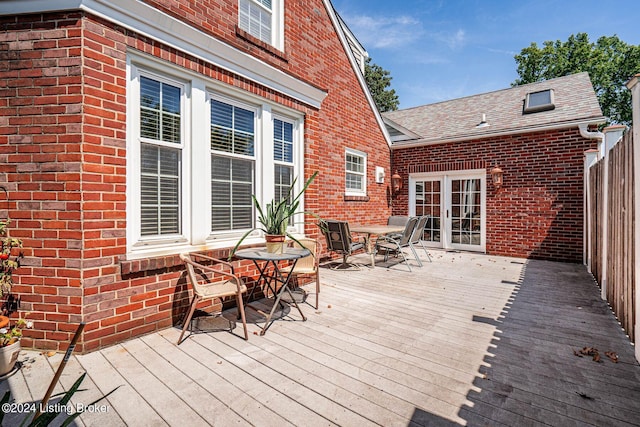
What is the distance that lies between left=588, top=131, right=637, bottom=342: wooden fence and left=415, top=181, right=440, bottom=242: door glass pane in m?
4.81

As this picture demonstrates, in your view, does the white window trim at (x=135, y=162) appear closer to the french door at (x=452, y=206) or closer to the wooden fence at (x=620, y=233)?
the wooden fence at (x=620, y=233)

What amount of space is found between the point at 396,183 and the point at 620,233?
674 cm

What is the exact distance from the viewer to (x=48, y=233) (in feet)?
9.32

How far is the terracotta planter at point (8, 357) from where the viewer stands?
2416mm

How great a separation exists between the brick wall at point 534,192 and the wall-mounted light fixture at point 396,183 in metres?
1.59

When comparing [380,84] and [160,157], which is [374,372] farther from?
[380,84]

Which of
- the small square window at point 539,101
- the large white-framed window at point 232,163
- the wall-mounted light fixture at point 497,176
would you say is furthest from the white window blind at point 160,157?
the small square window at point 539,101

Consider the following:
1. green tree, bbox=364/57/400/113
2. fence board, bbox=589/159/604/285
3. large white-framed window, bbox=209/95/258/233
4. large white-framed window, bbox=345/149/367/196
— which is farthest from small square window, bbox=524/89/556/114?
green tree, bbox=364/57/400/113

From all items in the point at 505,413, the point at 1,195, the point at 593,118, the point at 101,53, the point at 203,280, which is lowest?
the point at 505,413

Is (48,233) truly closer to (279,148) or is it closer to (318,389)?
(318,389)

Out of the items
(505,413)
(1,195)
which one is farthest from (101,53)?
(505,413)

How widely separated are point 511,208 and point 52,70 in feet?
Answer: 30.1

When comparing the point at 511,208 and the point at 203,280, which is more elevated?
the point at 511,208

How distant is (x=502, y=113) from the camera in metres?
9.24
